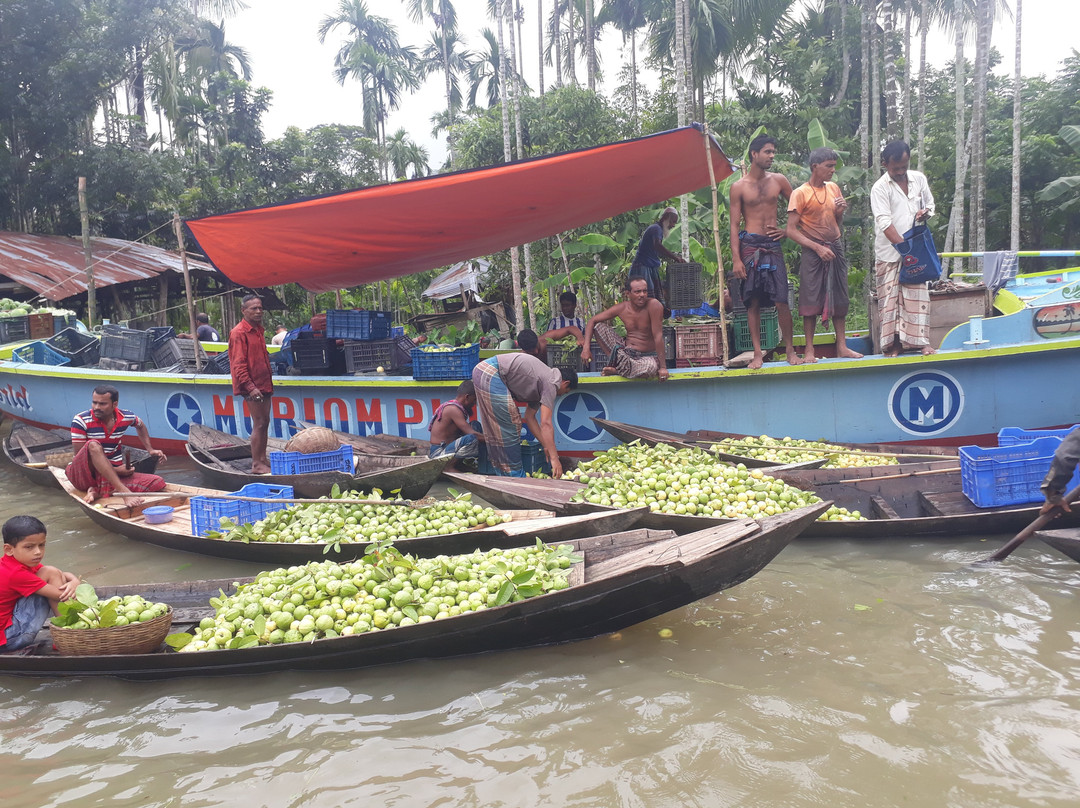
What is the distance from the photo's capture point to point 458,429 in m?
7.58

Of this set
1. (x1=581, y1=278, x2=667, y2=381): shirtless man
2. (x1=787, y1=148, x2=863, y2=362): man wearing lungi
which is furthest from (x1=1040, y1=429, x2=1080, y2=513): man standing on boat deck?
(x1=581, y1=278, x2=667, y2=381): shirtless man

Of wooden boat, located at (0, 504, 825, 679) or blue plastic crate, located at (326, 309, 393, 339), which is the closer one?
wooden boat, located at (0, 504, 825, 679)

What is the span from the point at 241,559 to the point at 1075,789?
5.16m

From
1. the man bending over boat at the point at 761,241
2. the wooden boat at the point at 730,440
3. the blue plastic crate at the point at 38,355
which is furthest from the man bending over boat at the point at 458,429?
the blue plastic crate at the point at 38,355

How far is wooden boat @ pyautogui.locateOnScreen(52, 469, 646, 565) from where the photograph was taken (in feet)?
16.1

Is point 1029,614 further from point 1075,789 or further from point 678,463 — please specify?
point 678,463

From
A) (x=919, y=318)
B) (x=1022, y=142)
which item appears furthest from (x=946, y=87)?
(x=919, y=318)

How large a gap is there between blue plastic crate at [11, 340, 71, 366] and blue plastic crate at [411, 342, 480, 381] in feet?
22.1

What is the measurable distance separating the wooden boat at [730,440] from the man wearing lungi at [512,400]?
840 millimetres

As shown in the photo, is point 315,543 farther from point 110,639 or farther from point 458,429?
point 458,429

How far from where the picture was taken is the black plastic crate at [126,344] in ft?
35.4

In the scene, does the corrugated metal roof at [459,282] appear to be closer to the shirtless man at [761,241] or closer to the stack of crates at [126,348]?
the stack of crates at [126,348]

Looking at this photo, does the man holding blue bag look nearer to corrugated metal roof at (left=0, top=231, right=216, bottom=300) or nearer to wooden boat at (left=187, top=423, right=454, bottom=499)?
wooden boat at (left=187, top=423, right=454, bottom=499)

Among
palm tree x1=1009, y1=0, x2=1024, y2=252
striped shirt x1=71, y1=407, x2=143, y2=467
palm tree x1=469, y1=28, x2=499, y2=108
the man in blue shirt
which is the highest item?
palm tree x1=469, y1=28, x2=499, y2=108
